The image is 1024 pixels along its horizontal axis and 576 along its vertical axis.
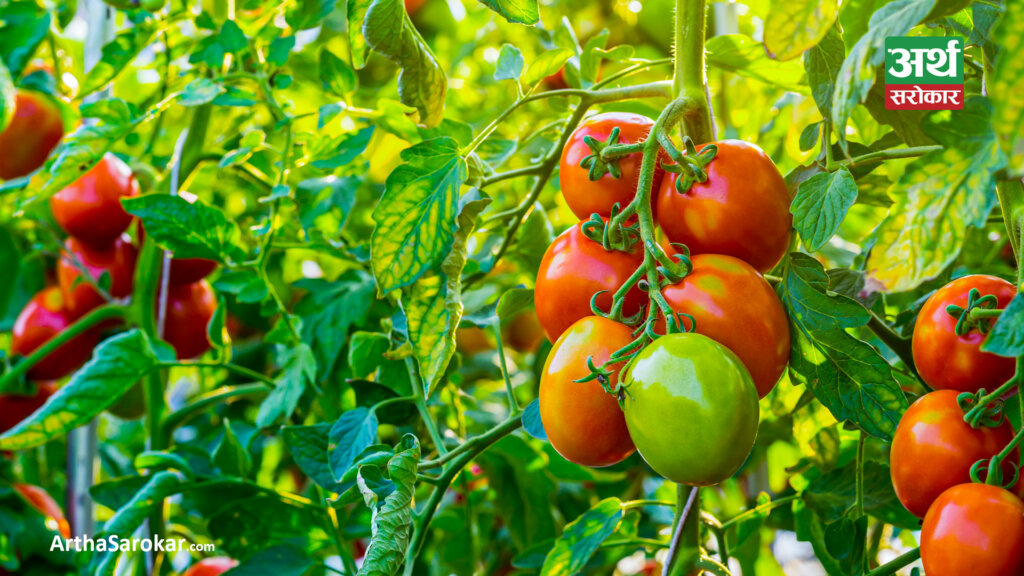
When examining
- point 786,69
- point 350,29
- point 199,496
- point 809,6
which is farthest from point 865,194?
point 199,496

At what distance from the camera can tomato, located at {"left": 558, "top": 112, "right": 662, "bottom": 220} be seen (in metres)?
0.46

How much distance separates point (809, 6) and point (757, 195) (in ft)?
0.33

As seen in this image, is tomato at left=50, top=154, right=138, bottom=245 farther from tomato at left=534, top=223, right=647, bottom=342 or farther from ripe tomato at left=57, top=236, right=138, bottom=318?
tomato at left=534, top=223, right=647, bottom=342

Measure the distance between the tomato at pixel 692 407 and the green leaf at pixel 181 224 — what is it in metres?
0.45

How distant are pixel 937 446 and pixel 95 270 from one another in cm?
87

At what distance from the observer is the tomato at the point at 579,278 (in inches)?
17.3

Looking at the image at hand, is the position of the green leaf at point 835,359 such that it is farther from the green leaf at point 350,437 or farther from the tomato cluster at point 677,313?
the green leaf at point 350,437

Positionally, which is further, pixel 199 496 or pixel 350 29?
pixel 199 496

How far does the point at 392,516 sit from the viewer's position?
1.48 feet

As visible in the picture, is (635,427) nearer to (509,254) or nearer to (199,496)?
(509,254)

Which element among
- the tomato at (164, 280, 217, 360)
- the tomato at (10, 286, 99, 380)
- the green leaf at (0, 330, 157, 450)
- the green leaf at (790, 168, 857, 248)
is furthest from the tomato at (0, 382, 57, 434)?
the green leaf at (790, 168, 857, 248)

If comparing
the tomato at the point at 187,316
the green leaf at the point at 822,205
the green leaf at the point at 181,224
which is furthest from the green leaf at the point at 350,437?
the tomato at the point at 187,316

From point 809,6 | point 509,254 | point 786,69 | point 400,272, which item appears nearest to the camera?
point 809,6

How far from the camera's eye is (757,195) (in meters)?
0.43
